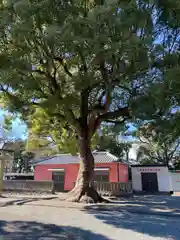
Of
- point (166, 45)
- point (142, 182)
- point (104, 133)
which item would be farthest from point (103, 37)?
point (142, 182)

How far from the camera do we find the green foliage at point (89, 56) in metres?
6.84

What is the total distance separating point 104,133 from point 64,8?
11.5 meters

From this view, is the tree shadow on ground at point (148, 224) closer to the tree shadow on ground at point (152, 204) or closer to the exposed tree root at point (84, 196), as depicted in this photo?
the tree shadow on ground at point (152, 204)

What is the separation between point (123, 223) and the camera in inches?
277

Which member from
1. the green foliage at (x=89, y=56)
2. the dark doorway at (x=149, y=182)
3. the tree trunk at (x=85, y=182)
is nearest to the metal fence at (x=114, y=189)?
the tree trunk at (x=85, y=182)

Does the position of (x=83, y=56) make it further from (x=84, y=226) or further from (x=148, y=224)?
(x=148, y=224)

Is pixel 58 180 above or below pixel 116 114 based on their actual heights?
below

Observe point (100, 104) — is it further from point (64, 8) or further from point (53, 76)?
point (64, 8)

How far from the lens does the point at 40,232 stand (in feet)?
19.1

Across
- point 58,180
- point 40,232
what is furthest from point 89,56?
point 58,180

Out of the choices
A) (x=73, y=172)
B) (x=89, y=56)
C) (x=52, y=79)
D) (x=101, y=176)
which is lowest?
(x=101, y=176)

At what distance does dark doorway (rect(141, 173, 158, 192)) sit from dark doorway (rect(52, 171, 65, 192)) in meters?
8.10

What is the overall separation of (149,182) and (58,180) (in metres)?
9.10

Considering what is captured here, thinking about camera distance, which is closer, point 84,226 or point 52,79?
point 84,226
